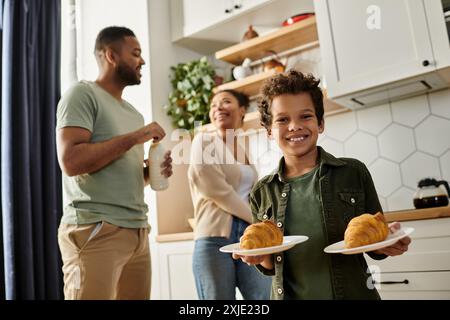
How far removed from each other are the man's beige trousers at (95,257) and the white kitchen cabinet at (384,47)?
1.22 ft

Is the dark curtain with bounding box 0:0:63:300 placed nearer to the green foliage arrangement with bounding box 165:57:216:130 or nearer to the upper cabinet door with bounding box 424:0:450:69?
the green foliage arrangement with bounding box 165:57:216:130

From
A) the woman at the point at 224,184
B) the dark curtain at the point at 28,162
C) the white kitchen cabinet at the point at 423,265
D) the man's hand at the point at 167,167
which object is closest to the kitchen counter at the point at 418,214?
the white kitchen cabinet at the point at 423,265

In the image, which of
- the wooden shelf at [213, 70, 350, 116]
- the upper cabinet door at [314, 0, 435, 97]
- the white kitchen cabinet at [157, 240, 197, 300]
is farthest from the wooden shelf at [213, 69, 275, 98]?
the white kitchen cabinet at [157, 240, 197, 300]

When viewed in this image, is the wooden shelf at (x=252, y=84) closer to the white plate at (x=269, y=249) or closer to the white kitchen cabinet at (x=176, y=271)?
the white plate at (x=269, y=249)

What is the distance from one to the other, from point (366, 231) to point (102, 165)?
1.36 feet

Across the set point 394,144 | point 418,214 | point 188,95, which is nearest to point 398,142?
point 394,144

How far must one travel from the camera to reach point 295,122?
31cm

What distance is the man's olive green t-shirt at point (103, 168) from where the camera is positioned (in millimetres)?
570

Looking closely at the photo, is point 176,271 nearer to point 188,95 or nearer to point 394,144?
point 188,95

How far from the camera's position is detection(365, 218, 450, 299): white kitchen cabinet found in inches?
12.7

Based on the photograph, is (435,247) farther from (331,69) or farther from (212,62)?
(212,62)

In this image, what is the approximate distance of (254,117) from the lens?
A: 36 centimetres

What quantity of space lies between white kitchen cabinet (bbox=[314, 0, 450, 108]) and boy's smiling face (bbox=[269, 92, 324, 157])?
194mm

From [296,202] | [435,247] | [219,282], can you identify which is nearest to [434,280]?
[435,247]
